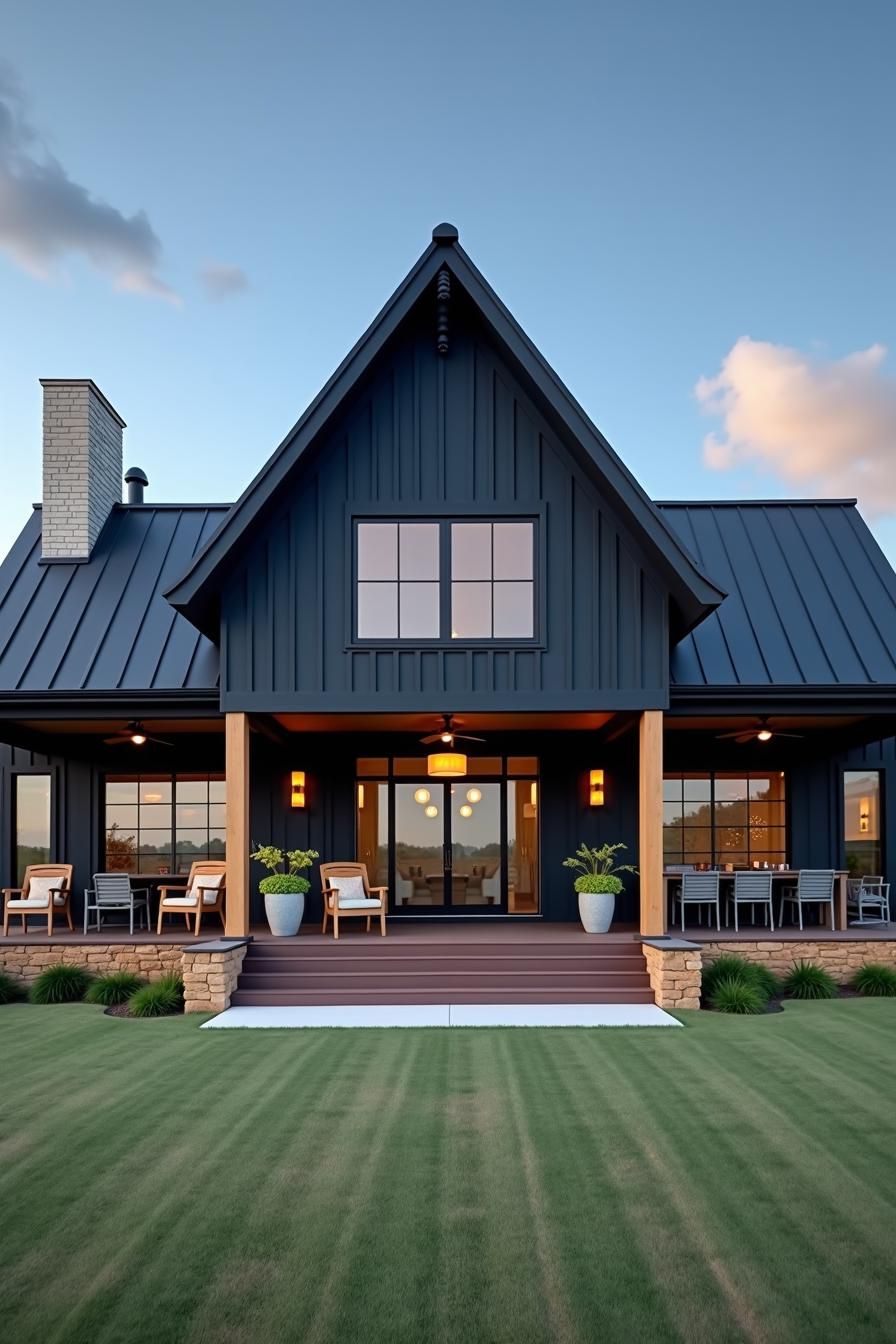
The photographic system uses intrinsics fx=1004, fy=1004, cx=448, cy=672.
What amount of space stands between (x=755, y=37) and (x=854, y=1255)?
55.0 feet

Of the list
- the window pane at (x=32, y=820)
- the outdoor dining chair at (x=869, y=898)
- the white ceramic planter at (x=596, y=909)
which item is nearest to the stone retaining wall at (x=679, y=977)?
the white ceramic planter at (x=596, y=909)

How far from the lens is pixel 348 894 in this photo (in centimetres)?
1326

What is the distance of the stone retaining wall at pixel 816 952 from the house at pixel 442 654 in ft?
3.66

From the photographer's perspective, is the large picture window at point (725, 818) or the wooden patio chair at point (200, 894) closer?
the wooden patio chair at point (200, 894)

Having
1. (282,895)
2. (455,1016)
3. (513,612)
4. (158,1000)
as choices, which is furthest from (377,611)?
(158,1000)

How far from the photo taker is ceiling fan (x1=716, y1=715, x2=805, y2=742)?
13.3 metres

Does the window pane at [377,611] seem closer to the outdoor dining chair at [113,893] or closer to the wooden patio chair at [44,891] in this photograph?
the outdoor dining chair at [113,893]

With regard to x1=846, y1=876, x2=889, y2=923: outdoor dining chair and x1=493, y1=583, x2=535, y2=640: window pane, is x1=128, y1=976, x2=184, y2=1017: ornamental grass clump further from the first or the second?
x1=846, y1=876, x2=889, y2=923: outdoor dining chair

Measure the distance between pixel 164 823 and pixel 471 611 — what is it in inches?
255

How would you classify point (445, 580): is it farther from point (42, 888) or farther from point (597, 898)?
point (42, 888)

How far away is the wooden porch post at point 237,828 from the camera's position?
11.5m

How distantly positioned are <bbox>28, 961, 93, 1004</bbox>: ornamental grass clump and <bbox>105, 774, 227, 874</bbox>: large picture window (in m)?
3.61

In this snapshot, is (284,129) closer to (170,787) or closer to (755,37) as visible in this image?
(755,37)

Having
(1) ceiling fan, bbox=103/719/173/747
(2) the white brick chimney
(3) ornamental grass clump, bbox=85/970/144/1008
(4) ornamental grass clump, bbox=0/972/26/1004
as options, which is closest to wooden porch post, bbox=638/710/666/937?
(3) ornamental grass clump, bbox=85/970/144/1008
